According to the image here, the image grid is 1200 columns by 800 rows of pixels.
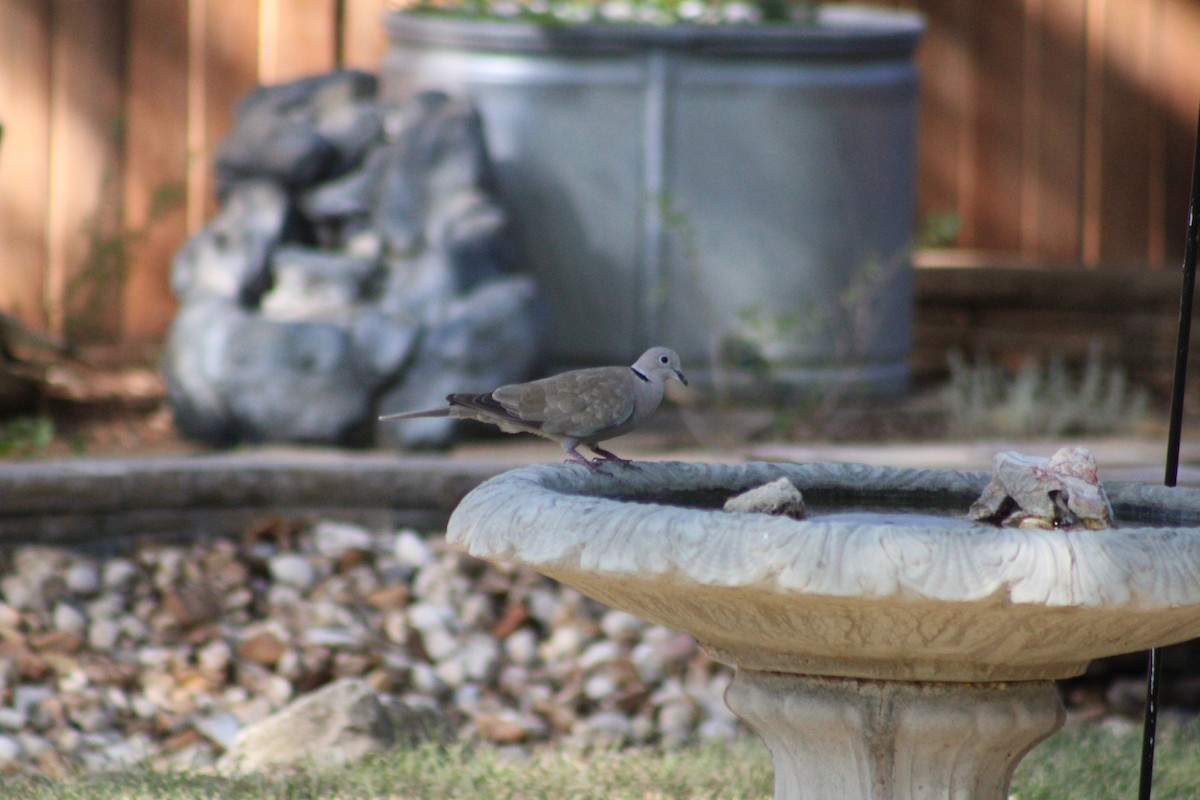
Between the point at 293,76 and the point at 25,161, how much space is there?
1.10 metres

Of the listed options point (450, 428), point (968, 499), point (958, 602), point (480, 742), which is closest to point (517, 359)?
point (450, 428)

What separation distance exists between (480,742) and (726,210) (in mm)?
2373

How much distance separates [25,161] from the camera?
20.8ft

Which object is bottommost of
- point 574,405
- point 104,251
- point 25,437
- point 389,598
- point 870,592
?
point 389,598

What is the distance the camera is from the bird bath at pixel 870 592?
2.12 meters

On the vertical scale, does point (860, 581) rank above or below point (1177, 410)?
below

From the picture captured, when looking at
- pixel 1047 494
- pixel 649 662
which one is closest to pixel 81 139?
pixel 649 662

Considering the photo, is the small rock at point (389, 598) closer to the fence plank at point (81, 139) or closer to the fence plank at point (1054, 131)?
the fence plank at point (81, 139)

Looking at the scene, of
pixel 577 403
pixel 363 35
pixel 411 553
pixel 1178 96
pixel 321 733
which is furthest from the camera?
pixel 1178 96

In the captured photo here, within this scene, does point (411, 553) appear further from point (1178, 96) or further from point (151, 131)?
point (1178, 96)

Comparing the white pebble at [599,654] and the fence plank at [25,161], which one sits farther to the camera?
the fence plank at [25,161]

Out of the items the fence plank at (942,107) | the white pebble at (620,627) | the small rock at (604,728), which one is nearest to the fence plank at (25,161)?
the white pebble at (620,627)

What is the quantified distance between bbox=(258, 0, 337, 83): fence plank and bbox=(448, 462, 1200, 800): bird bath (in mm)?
4232

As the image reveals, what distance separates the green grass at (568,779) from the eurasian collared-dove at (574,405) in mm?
966
